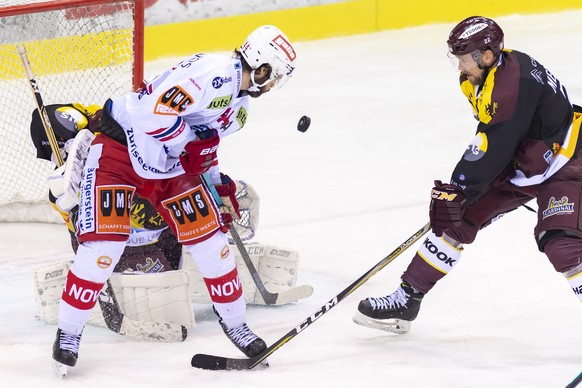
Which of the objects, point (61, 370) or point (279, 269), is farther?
point (279, 269)

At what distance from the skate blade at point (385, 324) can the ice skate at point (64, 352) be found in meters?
0.92

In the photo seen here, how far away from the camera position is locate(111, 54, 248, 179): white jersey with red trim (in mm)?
3404

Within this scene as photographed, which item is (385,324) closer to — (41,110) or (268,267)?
(268,267)

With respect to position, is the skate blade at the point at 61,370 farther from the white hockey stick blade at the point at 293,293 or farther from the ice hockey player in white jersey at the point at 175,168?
the white hockey stick blade at the point at 293,293

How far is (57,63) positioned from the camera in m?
5.75

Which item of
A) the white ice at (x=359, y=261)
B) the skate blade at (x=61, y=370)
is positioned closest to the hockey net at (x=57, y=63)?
the white ice at (x=359, y=261)

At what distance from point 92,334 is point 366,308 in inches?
35.4

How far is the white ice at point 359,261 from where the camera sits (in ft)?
11.5

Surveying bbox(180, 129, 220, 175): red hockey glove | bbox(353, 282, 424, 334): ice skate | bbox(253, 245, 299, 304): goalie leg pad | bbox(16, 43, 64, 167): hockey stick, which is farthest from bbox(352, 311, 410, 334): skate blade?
bbox(16, 43, 64, 167): hockey stick

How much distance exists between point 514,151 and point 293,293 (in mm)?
1008

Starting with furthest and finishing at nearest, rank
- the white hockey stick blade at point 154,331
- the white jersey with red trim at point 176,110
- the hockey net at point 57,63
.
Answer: the hockey net at point 57,63 → the white hockey stick blade at point 154,331 → the white jersey with red trim at point 176,110

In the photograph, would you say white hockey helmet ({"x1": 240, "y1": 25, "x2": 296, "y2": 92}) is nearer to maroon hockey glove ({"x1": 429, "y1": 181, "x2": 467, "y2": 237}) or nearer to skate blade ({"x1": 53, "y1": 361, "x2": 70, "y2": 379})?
maroon hockey glove ({"x1": 429, "y1": 181, "x2": 467, "y2": 237})

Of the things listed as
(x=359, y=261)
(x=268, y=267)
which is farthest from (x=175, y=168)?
(x=359, y=261)

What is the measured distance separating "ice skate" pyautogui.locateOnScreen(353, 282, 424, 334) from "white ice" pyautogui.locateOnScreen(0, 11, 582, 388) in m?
0.04
